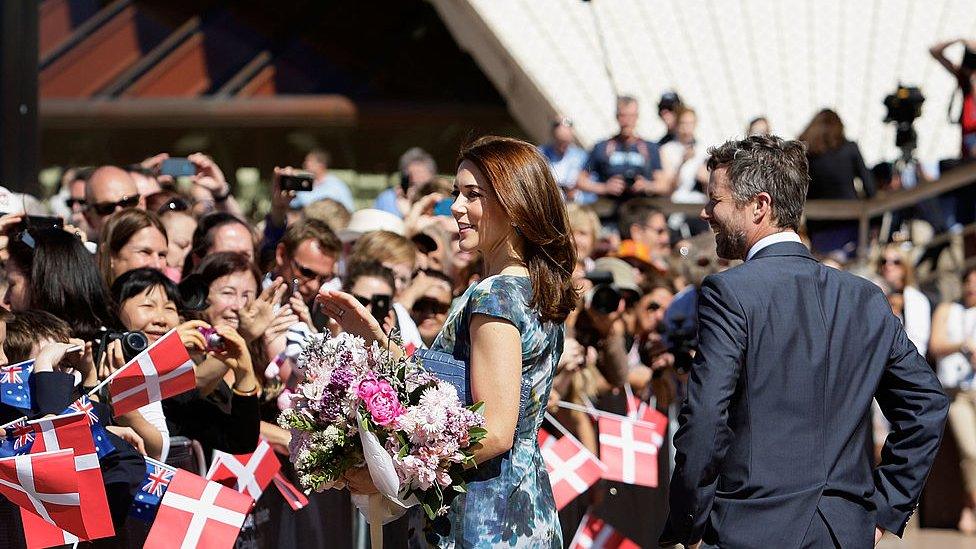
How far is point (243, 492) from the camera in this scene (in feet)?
19.4

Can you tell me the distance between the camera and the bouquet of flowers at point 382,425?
4102 mm

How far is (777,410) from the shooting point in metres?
4.46

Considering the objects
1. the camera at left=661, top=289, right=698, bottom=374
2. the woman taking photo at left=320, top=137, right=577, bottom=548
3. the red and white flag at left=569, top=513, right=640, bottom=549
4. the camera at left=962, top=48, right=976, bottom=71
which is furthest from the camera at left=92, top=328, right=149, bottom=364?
the camera at left=962, top=48, right=976, bottom=71

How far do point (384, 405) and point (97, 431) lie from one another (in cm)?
133

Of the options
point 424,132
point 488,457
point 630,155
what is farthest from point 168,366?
point 424,132

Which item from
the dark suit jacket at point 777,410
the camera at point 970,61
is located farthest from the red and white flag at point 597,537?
the camera at point 970,61

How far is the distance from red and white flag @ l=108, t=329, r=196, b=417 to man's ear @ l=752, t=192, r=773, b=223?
6.08ft

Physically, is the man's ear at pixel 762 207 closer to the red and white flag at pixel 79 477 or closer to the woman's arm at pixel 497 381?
the woman's arm at pixel 497 381

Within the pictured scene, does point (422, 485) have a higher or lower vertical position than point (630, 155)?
higher

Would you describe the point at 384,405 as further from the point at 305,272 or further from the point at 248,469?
the point at 305,272

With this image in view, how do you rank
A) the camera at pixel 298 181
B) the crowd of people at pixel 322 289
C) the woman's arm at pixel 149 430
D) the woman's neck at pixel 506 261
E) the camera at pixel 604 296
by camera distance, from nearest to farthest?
the woman's neck at pixel 506 261 < the woman's arm at pixel 149 430 < the crowd of people at pixel 322 289 < the camera at pixel 604 296 < the camera at pixel 298 181

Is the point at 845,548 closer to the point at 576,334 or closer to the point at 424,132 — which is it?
the point at 576,334

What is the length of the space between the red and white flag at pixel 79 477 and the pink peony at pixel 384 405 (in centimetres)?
109

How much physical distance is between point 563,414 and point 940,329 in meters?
4.34
